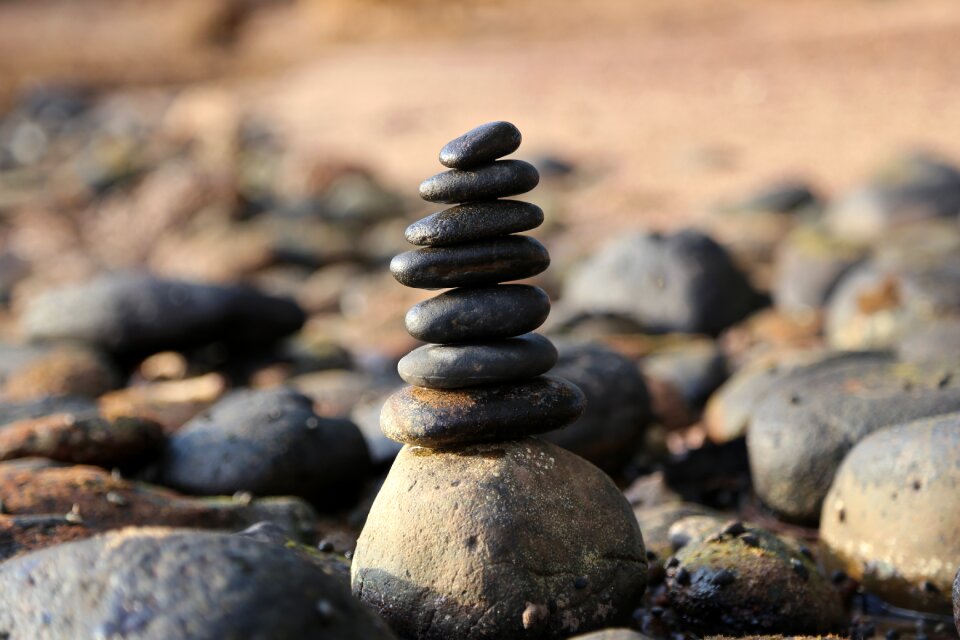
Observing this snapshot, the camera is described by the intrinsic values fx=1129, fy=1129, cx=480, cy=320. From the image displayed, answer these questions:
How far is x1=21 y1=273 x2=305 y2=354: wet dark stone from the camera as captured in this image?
337 inches

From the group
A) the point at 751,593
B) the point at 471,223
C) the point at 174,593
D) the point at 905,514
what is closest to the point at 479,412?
the point at 471,223

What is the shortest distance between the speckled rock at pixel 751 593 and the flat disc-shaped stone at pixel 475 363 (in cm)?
96

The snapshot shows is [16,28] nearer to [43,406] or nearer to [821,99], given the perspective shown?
[821,99]

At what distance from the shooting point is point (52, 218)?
18391 mm

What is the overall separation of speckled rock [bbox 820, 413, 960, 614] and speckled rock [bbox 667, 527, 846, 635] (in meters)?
0.33

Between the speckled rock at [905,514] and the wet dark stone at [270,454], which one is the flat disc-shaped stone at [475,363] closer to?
the speckled rock at [905,514]

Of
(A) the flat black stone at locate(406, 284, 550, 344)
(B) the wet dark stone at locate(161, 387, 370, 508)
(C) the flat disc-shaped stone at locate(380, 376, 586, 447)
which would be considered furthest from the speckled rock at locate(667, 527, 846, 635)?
(B) the wet dark stone at locate(161, 387, 370, 508)

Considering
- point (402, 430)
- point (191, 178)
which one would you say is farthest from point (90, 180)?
point (402, 430)

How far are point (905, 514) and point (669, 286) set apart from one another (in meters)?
5.12

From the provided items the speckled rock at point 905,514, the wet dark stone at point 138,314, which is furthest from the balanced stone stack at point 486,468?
the wet dark stone at point 138,314

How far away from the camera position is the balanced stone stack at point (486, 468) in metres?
3.67

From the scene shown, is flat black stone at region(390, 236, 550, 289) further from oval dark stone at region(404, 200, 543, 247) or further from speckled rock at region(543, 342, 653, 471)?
speckled rock at region(543, 342, 653, 471)

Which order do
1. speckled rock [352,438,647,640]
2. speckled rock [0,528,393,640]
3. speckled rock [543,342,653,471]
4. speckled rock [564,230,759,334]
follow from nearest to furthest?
speckled rock [0,528,393,640], speckled rock [352,438,647,640], speckled rock [543,342,653,471], speckled rock [564,230,759,334]

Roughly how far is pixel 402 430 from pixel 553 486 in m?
0.56
